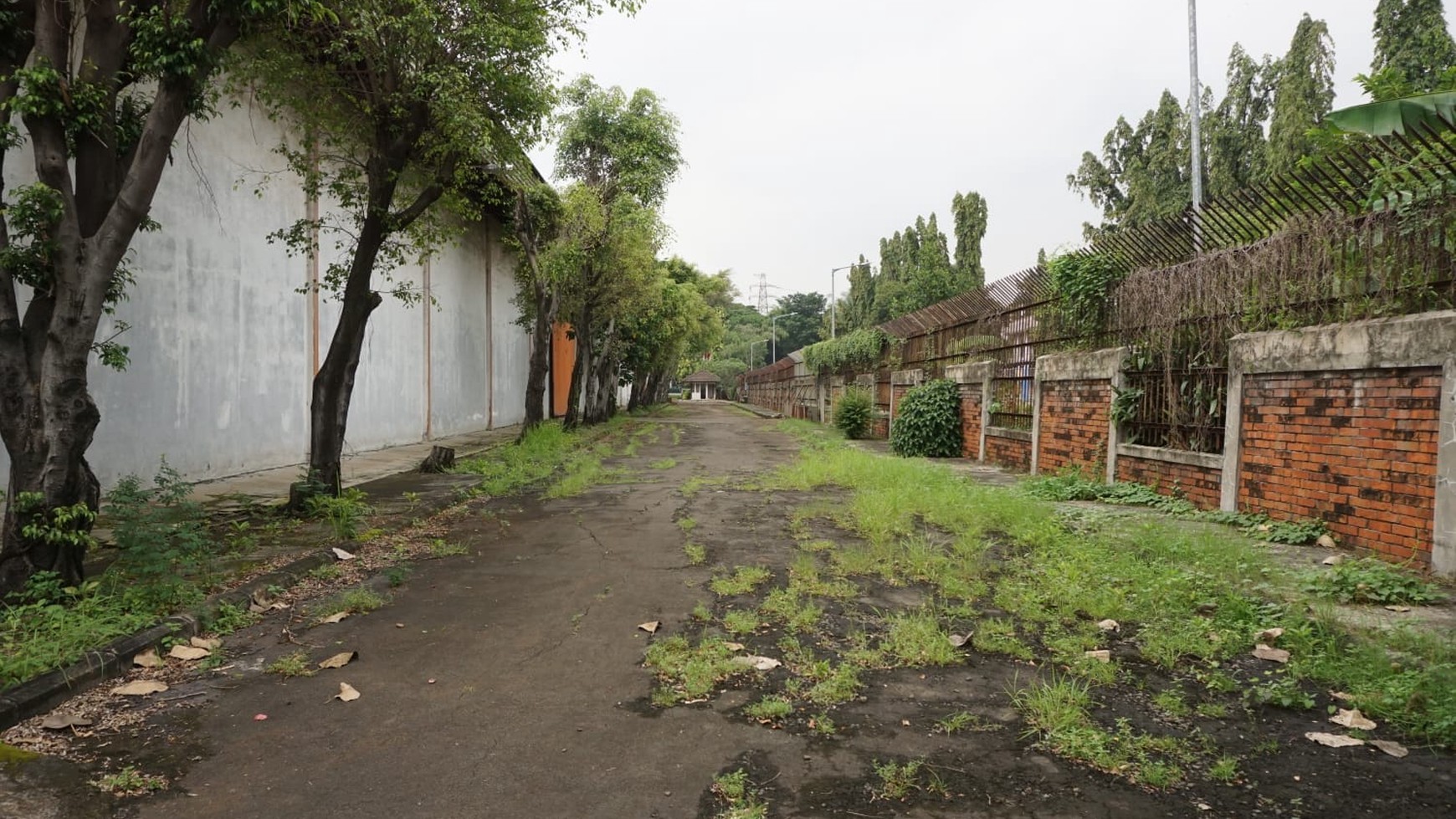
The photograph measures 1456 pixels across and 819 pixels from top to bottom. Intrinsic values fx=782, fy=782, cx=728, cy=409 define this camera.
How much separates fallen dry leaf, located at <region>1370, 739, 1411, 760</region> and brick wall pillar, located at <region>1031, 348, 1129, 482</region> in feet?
19.8

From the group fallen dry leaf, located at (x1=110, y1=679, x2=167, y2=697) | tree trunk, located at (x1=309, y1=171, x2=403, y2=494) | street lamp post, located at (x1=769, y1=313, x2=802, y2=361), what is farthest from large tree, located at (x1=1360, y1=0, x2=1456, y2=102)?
street lamp post, located at (x1=769, y1=313, x2=802, y2=361)

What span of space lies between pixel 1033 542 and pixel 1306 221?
135 inches

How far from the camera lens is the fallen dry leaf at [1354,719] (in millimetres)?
3004

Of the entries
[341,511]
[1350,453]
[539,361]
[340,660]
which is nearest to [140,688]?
[340,660]

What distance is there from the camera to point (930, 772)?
107 inches

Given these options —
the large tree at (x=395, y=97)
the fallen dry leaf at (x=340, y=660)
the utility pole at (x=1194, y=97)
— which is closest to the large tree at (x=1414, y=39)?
the utility pole at (x=1194, y=97)

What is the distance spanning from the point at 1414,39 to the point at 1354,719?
24.8m

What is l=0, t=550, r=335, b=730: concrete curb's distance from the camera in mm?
3154

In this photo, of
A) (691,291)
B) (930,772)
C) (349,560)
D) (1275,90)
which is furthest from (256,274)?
(1275,90)

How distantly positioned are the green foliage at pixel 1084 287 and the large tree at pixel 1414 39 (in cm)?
1529

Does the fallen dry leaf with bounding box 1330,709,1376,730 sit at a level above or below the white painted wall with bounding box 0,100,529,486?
below

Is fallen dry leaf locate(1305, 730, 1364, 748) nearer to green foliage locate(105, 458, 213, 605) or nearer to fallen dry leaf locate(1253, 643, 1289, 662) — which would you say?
fallen dry leaf locate(1253, 643, 1289, 662)

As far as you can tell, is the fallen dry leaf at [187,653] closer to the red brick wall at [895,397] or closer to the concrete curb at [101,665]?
the concrete curb at [101,665]

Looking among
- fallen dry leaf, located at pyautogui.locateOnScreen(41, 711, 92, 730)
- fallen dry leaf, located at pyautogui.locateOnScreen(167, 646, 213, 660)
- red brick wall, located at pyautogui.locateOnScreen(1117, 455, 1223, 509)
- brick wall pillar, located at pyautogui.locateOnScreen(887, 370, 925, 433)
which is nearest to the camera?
fallen dry leaf, located at pyautogui.locateOnScreen(41, 711, 92, 730)
